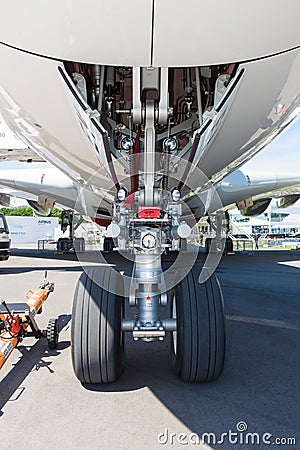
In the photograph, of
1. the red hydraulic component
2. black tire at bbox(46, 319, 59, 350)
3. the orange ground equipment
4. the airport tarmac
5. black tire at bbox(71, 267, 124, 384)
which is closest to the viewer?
the airport tarmac

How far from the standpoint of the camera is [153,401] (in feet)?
9.61

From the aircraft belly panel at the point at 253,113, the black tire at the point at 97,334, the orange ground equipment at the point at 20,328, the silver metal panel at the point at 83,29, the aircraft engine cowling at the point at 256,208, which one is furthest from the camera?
the aircraft engine cowling at the point at 256,208

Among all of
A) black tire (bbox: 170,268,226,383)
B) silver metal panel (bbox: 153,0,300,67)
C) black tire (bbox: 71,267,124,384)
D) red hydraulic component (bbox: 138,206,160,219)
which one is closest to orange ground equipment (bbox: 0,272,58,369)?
black tire (bbox: 71,267,124,384)

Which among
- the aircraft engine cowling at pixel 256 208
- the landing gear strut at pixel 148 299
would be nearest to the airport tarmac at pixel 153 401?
the landing gear strut at pixel 148 299

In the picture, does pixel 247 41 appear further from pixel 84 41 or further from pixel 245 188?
pixel 245 188

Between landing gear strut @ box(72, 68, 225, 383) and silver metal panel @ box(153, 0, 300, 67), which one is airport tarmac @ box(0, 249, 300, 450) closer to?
landing gear strut @ box(72, 68, 225, 383)

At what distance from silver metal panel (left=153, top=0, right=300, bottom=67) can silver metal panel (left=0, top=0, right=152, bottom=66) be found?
67 mm

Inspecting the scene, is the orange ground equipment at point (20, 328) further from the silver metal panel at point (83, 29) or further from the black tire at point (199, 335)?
the silver metal panel at point (83, 29)

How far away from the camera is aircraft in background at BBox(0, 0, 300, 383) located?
1521 mm

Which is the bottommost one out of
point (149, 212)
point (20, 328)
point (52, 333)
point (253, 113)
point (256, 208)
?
point (52, 333)

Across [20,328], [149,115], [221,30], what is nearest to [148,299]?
[20,328]

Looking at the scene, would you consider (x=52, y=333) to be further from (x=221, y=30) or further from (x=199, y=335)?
A: (x=221, y=30)

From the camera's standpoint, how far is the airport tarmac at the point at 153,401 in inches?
95.4

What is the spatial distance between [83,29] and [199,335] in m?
2.39
